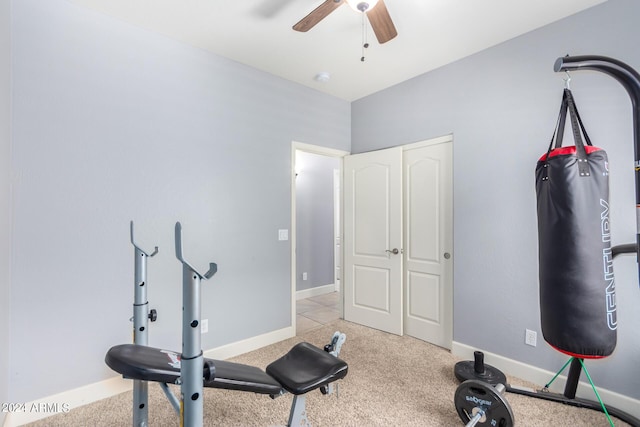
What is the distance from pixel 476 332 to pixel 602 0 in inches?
107

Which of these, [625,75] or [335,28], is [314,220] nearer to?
[335,28]

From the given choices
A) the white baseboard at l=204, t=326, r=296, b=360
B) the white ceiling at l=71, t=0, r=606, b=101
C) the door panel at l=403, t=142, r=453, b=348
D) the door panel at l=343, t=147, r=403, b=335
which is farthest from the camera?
the door panel at l=343, t=147, r=403, b=335

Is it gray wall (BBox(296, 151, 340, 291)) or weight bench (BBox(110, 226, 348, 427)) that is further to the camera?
gray wall (BBox(296, 151, 340, 291))

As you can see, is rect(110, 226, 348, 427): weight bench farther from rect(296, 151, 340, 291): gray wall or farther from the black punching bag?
rect(296, 151, 340, 291): gray wall

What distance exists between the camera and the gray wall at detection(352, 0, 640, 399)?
6.82ft

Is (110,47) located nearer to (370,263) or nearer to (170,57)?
(170,57)

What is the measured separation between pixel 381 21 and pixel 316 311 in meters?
3.57

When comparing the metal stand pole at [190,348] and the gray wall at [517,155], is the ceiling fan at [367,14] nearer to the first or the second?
the gray wall at [517,155]

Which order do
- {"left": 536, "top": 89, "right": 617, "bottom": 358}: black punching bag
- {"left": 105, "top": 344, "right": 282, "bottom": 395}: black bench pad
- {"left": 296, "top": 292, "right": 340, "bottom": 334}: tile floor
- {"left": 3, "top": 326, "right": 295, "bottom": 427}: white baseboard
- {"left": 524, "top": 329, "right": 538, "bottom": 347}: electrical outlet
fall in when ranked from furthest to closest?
1. {"left": 296, "top": 292, "right": 340, "bottom": 334}: tile floor
2. {"left": 524, "top": 329, "right": 538, "bottom": 347}: electrical outlet
3. {"left": 3, "top": 326, "right": 295, "bottom": 427}: white baseboard
4. {"left": 536, "top": 89, "right": 617, "bottom": 358}: black punching bag
5. {"left": 105, "top": 344, "right": 282, "bottom": 395}: black bench pad

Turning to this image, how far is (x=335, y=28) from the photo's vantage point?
2449 mm

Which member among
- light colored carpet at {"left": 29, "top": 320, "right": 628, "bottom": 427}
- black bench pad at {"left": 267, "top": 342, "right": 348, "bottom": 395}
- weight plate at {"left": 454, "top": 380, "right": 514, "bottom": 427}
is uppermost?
black bench pad at {"left": 267, "top": 342, "right": 348, "bottom": 395}

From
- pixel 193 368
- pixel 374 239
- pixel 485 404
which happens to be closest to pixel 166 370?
pixel 193 368

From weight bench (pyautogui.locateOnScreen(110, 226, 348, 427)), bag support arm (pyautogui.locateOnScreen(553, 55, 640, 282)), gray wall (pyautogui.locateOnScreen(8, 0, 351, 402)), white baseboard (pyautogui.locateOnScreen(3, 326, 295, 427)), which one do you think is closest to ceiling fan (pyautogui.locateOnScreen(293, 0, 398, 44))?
bag support arm (pyautogui.locateOnScreen(553, 55, 640, 282))

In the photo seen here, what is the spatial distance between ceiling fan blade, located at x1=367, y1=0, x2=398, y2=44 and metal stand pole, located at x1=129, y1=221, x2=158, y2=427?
6.01 ft
